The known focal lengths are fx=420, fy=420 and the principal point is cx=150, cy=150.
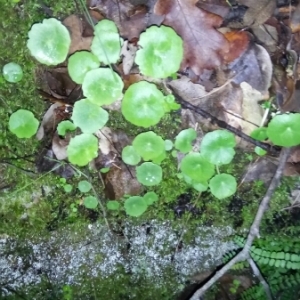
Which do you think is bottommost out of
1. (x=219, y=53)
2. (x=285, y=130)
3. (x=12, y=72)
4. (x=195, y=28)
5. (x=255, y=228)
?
(x=255, y=228)

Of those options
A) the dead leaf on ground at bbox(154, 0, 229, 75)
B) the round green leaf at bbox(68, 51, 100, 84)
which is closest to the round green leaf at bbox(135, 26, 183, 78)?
the dead leaf on ground at bbox(154, 0, 229, 75)

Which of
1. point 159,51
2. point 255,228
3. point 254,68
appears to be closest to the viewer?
point 159,51

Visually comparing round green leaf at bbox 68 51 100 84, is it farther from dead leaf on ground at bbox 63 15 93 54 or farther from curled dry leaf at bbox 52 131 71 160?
curled dry leaf at bbox 52 131 71 160

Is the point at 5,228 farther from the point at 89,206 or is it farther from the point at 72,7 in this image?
the point at 72,7

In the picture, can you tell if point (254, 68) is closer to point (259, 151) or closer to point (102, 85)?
point (259, 151)

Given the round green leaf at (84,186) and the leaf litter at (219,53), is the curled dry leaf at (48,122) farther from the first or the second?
the round green leaf at (84,186)

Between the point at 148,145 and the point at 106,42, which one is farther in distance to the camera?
the point at 148,145

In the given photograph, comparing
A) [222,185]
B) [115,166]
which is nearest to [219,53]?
[222,185]

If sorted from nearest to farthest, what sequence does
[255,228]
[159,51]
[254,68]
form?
[159,51] < [254,68] < [255,228]

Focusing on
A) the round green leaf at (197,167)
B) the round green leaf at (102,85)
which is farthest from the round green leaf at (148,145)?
the round green leaf at (102,85)
